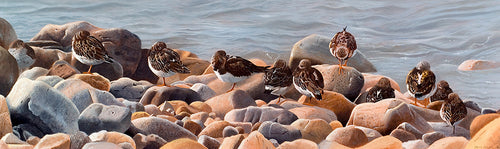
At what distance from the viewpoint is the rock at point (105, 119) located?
450 cm

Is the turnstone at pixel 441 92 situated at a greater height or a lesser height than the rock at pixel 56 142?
lesser

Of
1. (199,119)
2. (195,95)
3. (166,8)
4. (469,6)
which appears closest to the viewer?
(199,119)

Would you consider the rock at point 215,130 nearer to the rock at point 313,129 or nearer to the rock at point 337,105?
the rock at point 313,129

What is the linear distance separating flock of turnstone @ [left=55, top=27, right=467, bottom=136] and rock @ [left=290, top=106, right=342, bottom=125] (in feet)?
1.09

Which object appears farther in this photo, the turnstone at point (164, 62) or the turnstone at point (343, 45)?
the turnstone at point (164, 62)

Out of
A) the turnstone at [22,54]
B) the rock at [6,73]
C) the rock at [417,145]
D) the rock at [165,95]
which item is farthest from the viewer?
the turnstone at [22,54]

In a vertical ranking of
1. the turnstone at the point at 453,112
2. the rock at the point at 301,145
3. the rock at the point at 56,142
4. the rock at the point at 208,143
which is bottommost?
the turnstone at the point at 453,112

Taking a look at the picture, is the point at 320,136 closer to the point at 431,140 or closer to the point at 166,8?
the point at 431,140

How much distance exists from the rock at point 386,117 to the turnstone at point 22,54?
4.69 meters

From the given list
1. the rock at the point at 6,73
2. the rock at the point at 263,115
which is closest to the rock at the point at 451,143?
the rock at the point at 263,115

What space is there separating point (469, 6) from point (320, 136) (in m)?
9.88

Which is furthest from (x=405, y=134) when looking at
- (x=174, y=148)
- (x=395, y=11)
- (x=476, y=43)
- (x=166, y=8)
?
(x=166, y=8)

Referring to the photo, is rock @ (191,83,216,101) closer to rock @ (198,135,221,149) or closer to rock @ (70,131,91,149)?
rock @ (198,135,221,149)

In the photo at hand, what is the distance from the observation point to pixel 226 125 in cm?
495
